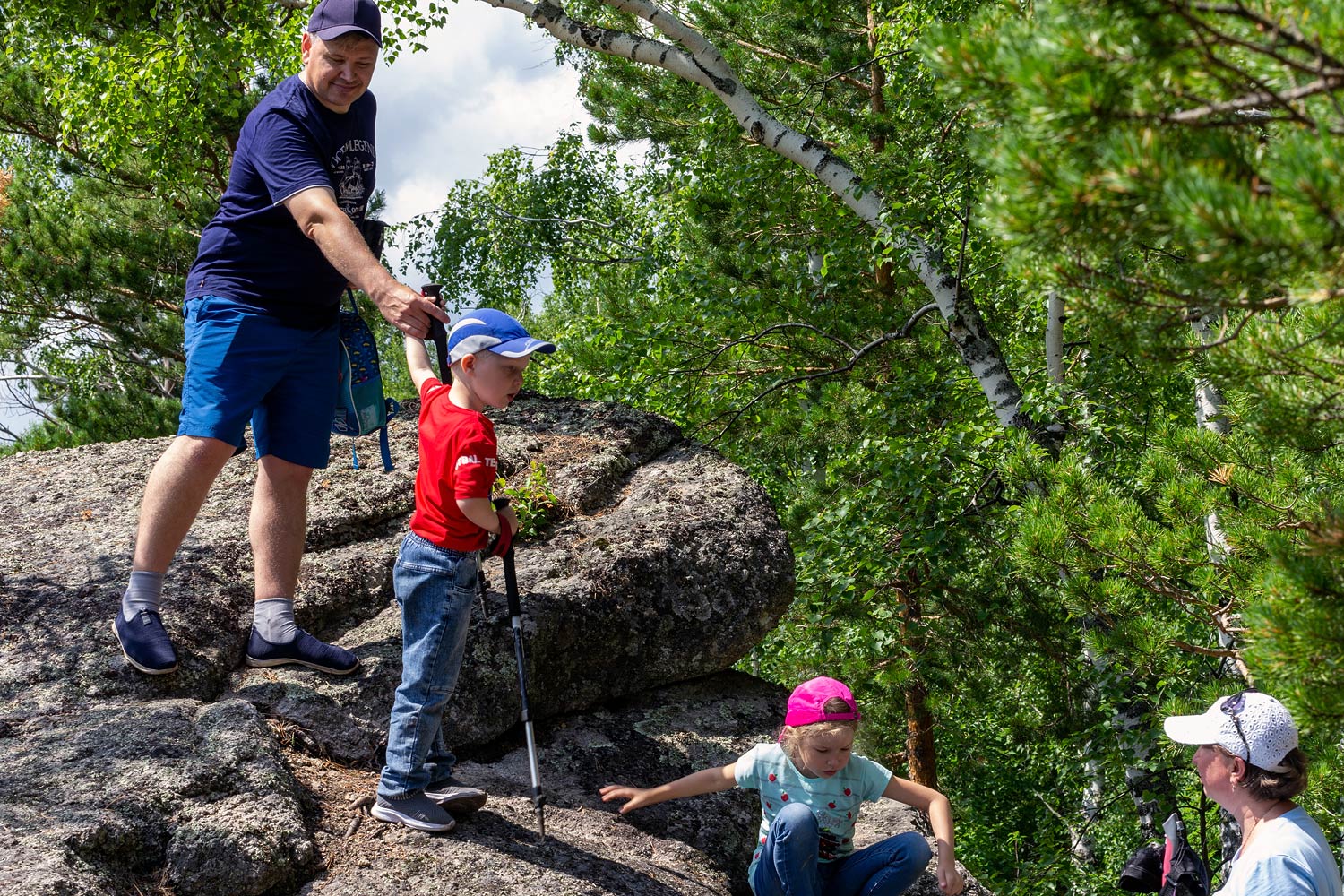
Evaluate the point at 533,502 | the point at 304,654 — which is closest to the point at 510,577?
the point at 304,654

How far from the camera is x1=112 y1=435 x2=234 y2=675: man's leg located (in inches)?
151

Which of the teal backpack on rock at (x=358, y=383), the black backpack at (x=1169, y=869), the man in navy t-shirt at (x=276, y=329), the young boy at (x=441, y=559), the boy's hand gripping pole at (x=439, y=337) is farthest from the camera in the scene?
the teal backpack on rock at (x=358, y=383)

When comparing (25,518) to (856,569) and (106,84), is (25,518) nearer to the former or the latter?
(856,569)

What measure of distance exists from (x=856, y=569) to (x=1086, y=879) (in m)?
5.02

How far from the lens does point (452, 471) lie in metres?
3.40

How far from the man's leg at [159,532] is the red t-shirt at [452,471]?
895 mm

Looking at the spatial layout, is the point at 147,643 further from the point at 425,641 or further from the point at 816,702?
the point at 816,702

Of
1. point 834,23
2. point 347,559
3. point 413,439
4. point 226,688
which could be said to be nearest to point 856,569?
point 413,439

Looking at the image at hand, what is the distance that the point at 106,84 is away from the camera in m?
9.09

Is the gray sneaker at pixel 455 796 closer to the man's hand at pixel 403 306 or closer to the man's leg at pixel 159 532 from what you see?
the man's leg at pixel 159 532

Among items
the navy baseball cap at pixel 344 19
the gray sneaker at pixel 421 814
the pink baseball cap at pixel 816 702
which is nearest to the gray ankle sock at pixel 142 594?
the gray sneaker at pixel 421 814

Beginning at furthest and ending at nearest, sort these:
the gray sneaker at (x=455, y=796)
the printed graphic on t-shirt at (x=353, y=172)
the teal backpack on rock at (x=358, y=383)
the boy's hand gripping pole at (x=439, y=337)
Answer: the teal backpack on rock at (x=358, y=383)
the printed graphic on t-shirt at (x=353, y=172)
the boy's hand gripping pole at (x=439, y=337)
the gray sneaker at (x=455, y=796)

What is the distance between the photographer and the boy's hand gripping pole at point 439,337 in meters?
3.61

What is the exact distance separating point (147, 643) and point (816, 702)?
2.36 m
